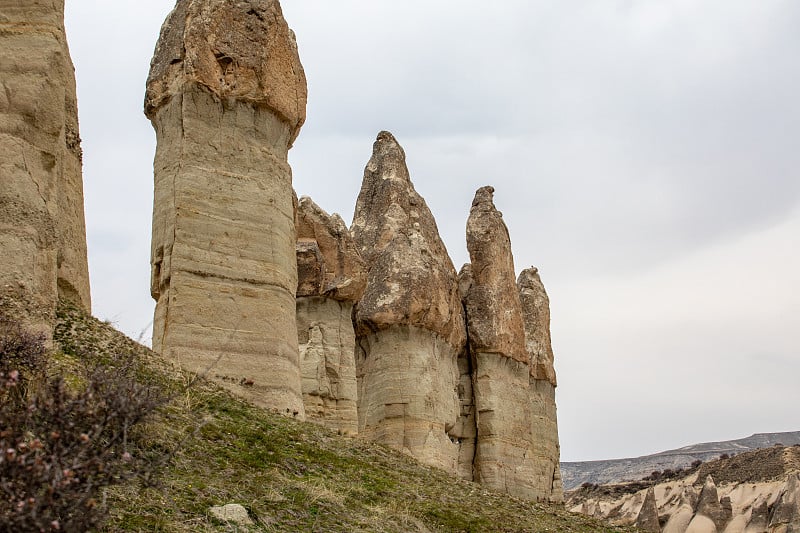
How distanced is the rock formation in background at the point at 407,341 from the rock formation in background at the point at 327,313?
2617mm

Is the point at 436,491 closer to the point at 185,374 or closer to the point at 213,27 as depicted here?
the point at 185,374

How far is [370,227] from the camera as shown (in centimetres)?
3070

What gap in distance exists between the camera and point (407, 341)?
27844 mm

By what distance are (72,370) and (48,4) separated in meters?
4.59

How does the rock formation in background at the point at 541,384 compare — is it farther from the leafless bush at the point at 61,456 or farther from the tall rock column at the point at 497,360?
the leafless bush at the point at 61,456

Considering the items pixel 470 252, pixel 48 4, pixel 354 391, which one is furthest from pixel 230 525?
pixel 470 252

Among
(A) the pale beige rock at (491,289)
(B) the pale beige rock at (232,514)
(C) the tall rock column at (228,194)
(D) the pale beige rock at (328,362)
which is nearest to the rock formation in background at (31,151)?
(B) the pale beige rock at (232,514)

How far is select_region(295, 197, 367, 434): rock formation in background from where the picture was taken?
23.5 meters

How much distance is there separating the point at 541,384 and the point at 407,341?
31.0 ft

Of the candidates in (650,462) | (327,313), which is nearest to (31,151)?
(327,313)

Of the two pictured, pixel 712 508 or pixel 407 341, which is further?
→ pixel 712 508

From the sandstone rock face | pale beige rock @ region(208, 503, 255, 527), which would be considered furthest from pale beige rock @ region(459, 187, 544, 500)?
pale beige rock @ region(208, 503, 255, 527)

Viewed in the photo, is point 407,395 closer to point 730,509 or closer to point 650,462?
point 730,509

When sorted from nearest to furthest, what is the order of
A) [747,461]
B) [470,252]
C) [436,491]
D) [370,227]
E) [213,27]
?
[436,491] → [213,27] → [370,227] → [470,252] → [747,461]
